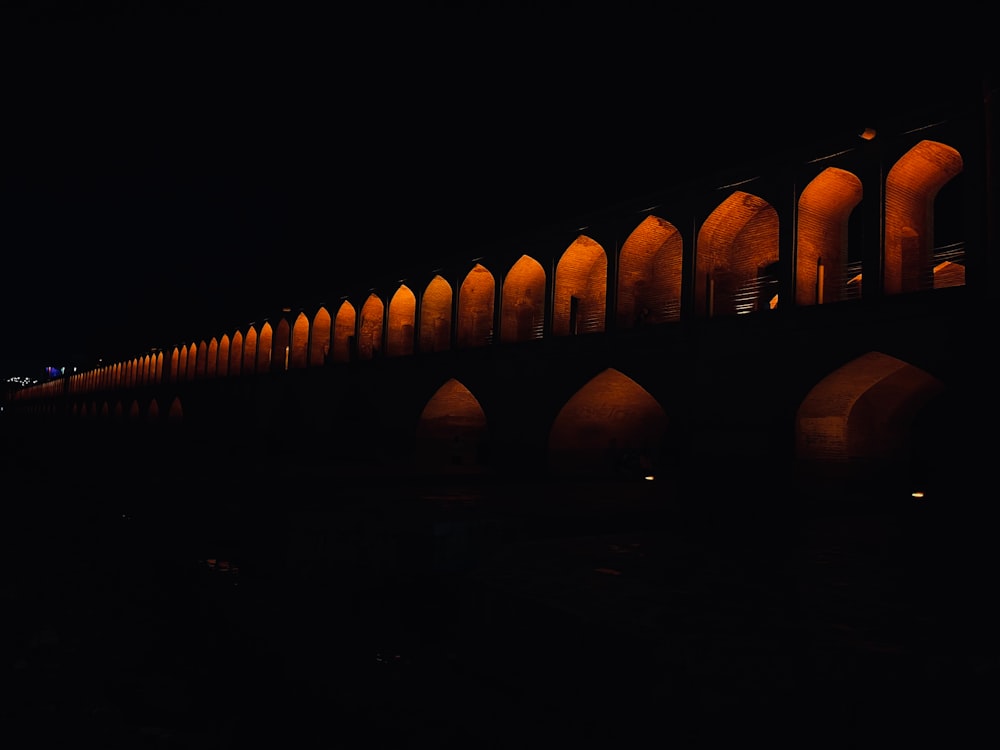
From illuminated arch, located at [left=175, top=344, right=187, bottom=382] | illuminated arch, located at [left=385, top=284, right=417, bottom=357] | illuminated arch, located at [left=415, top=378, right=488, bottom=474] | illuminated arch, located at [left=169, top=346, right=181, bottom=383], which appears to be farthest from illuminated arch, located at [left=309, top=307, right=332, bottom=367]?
illuminated arch, located at [left=169, top=346, right=181, bottom=383]

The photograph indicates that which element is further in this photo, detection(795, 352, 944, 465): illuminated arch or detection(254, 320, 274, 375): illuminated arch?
detection(254, 320, 274, 375): illuminated arch

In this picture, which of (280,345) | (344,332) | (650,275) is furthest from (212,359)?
(650,275)

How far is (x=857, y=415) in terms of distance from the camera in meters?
10.3

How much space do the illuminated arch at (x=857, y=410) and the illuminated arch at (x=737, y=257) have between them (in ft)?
8.84

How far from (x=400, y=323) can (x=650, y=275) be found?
7.98m

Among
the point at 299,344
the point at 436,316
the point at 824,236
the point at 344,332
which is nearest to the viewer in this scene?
the point at 824,236

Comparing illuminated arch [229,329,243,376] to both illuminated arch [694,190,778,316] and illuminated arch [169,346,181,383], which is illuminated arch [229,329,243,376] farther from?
illuminated arch [694,190,778,316]

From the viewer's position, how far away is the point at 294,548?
6383 millimetres

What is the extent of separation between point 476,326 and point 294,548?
11.6 meters

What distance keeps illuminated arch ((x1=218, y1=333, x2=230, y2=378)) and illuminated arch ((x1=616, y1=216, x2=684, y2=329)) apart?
20.9m

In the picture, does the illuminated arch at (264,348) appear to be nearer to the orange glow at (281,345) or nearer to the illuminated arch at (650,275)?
the orange glow at (281,345)

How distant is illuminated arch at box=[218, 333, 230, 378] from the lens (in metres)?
29.7

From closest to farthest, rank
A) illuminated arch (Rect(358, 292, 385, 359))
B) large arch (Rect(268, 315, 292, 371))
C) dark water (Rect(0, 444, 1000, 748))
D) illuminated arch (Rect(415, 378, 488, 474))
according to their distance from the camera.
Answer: dark water (Rect(0, 444, 1000, 748)) → illuminated arch (Rect(415, 378, 488, 474)) → illuminated arch (Rect(358, 292, 385, 359)) → large arch (Rect(268, 315, 292, 371))

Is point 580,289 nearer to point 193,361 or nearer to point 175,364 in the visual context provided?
point 193,361
